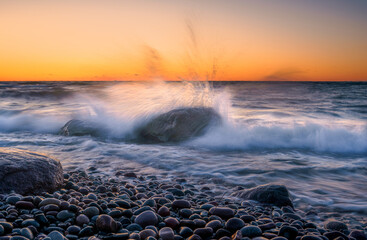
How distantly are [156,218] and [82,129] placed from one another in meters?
6.68

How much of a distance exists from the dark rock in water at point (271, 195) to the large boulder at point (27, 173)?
234 centimetres

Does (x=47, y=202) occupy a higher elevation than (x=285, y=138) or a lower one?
higher

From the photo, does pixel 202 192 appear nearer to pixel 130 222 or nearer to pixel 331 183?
pixel 130 222

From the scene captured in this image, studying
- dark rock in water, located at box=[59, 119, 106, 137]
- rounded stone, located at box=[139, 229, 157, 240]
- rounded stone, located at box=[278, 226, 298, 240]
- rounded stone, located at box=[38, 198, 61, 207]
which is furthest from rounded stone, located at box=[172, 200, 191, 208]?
dark rock in water, located at box=[59, 119, 106, 137]

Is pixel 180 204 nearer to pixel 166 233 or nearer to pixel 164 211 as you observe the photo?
pixel 164 211

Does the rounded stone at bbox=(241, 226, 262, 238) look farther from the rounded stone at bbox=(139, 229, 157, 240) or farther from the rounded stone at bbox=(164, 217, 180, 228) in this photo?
the rounded stone at bbox=(139, 229, 157, 240)

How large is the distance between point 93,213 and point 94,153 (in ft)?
12.0

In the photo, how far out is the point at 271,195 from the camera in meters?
3.11

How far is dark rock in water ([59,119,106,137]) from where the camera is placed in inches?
323

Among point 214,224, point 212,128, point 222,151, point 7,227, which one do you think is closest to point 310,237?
point 214,224

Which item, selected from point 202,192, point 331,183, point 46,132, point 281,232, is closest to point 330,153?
point 331,183

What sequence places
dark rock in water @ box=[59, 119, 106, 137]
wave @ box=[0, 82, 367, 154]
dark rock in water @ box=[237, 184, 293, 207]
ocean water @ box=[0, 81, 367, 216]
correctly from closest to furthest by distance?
1. dark rock in water @ box=[237, 184, 293, 207]
2. ocean water @ box=[0, 81, 367, 216]
3. wave @ box=[0, 82, 367, 154]
4. dark rock in water @ box=[59, 119, 106, 137]

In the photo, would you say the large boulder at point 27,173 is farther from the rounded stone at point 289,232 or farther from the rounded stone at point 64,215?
the rounded stone at point 289,232

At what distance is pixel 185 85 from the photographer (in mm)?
9461
